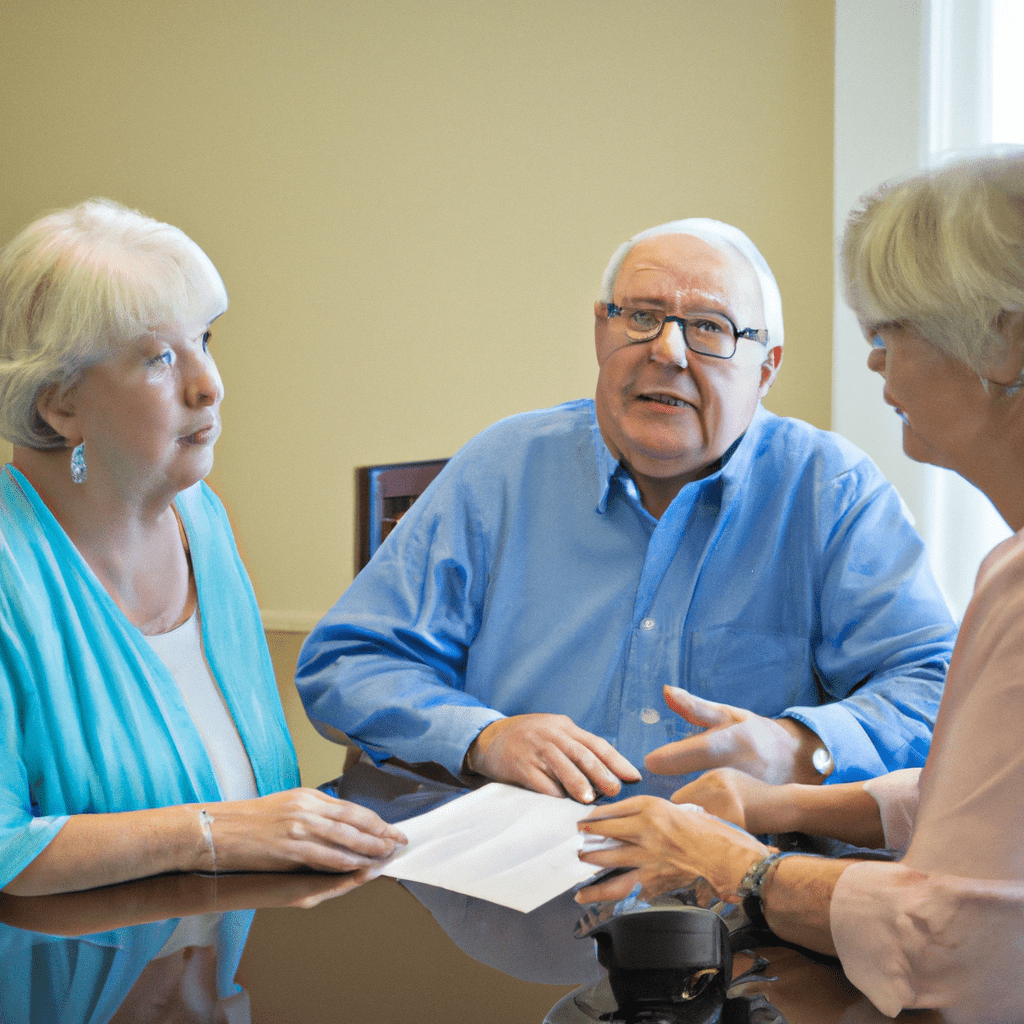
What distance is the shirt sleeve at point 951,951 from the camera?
675 mm

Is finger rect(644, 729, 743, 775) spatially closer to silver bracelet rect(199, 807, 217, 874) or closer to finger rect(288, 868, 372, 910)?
finger rect(288, 868, 372, 910)

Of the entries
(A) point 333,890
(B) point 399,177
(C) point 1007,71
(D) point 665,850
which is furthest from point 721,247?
(B) point 399,177

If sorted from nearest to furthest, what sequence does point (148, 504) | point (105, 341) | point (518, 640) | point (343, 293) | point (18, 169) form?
point (105, 341) → point (148, 504) → point (518, 640) → point (343, 293) → point (18, 169)

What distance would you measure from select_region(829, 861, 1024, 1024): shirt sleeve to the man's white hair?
104cm

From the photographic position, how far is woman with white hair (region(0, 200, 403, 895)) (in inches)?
39.6

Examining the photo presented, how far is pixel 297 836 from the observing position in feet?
3.22

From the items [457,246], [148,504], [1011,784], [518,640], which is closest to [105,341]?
[148,504]

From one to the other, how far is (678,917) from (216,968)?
341 millimetres

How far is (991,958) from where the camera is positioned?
26.8 inches

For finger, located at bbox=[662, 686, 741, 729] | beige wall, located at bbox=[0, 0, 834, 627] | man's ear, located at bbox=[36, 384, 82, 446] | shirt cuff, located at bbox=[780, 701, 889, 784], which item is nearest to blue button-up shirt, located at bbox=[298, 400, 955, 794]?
shirt cuff, located at bbox=[780, 701, 889, 784]

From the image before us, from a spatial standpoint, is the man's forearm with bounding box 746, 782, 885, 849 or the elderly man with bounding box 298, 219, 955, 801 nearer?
the man's forearm with bounding box 746, 782, 885, 849

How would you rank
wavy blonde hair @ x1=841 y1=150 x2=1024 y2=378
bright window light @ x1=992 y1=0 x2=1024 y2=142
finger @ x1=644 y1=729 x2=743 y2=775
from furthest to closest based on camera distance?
bright window light @ x1=992 y1=0 x2=1024 y2=142 → finger @ x1=644 y1=729 x2=743 y2=775 → wavy blonde hair @ x1=841 y1=150 x2=1024 y2=378

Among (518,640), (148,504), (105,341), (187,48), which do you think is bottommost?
(518,640)

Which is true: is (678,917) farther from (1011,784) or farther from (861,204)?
(861,204)
